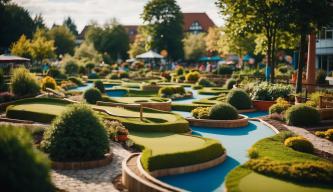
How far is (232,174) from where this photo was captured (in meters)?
12.2

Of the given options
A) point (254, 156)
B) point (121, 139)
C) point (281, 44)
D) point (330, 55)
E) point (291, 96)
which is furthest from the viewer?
point (330, 55)

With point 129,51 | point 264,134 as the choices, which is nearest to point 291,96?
point 264,134

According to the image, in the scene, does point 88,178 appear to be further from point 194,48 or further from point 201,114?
point 194,48

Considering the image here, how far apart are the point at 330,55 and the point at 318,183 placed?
146 feet

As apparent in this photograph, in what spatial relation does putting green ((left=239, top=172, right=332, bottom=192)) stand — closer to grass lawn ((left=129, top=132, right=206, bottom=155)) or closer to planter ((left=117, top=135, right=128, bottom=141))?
grass lawn ((left=129, top=132, right=206, bottom=155))

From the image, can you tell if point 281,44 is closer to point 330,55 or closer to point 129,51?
point 330,55

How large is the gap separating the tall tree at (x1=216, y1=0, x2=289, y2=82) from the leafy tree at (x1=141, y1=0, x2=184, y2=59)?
1732 inches

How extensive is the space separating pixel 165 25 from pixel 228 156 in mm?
63378

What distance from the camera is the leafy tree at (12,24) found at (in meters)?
65.9

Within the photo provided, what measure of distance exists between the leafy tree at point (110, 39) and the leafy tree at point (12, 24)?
1716 centimetres

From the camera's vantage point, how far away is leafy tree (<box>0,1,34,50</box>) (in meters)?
65.9

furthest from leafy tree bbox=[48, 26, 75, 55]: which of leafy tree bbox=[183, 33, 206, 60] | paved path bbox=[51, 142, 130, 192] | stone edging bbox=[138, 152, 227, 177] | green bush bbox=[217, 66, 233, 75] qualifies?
stone edging bbox=[138, 152, 227, 177]

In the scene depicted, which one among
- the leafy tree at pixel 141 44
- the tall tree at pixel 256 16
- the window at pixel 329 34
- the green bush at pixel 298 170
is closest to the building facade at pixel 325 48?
the window at pixel 329 34

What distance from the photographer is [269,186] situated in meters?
11.4
